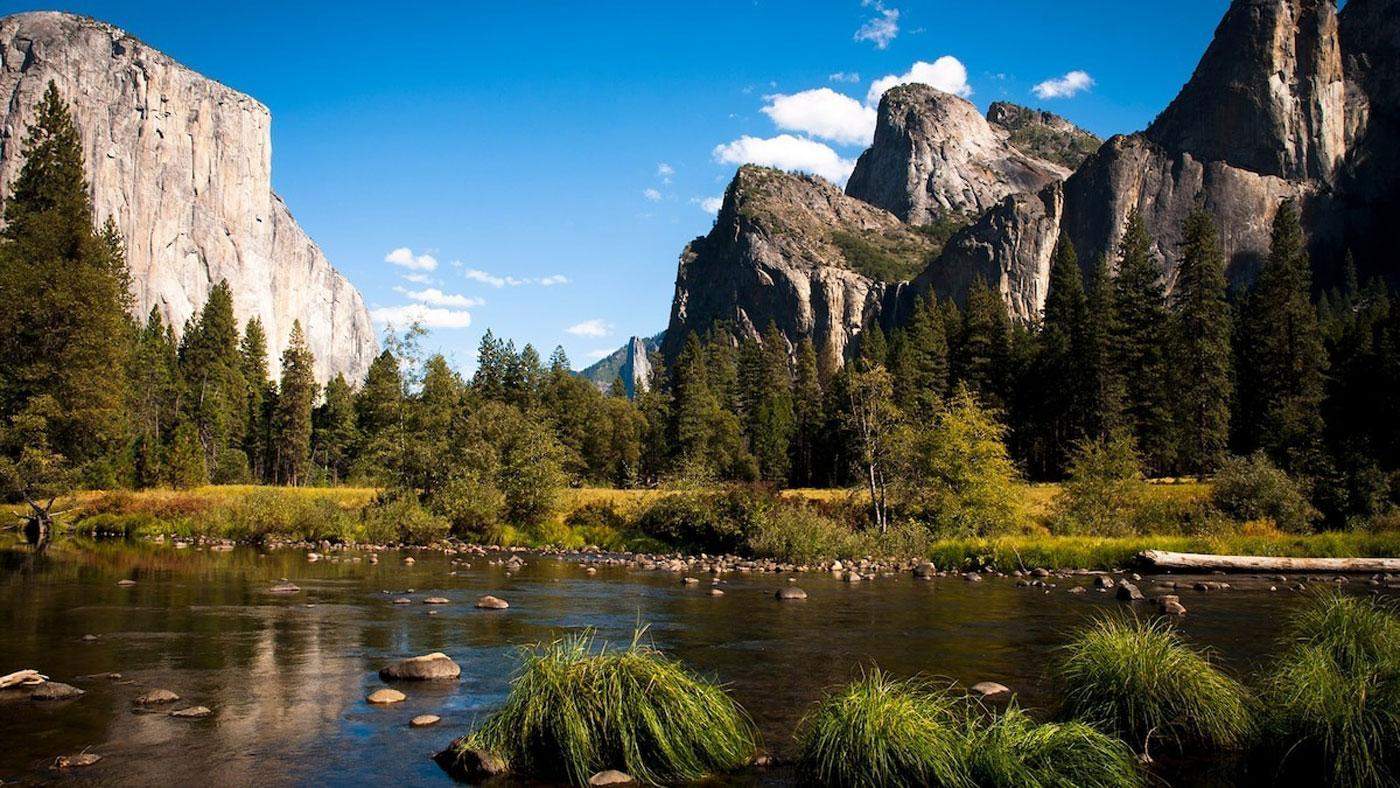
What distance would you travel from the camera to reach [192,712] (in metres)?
10.8

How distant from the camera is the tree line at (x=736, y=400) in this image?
138 ft

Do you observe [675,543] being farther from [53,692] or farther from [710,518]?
[53,692]

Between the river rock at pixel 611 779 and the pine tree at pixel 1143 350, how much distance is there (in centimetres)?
5960

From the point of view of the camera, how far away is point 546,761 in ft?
29.1

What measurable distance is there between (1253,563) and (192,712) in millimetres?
33313

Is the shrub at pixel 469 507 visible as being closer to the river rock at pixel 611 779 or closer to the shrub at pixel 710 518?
the shrub at pixel 710 518

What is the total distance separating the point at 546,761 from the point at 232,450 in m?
82.4

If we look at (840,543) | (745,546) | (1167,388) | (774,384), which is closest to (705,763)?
(840,543)

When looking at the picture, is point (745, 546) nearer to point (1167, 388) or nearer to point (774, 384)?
point (1167, 388)

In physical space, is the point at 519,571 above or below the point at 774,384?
below

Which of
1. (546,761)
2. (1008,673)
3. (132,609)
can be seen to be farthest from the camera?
(132,609)

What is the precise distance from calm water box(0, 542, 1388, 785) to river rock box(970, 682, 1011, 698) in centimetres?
35

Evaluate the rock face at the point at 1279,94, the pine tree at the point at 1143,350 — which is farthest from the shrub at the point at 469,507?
the rock face at the point at 1279,94

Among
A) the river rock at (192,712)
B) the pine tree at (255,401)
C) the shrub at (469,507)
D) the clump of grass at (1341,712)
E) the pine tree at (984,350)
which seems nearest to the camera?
the clump of grass at (1341,712)
